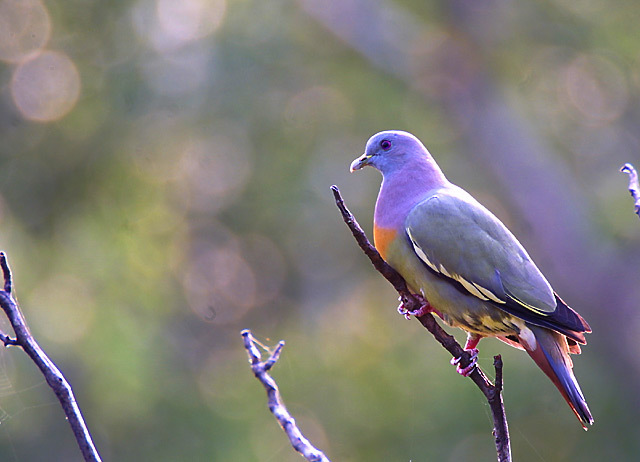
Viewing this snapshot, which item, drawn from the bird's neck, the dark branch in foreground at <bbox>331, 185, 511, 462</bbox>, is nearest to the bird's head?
the bird's neck

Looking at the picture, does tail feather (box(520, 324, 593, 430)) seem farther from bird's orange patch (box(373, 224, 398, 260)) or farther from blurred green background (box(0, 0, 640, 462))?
blurred green background (box(0, 0, 640, 462))

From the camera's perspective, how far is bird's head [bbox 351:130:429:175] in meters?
3.27

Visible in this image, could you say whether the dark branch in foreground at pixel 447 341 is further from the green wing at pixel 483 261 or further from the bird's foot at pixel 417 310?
the green wing at pixel 483 261

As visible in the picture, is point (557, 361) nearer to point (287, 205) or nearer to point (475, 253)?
point (475, 253)

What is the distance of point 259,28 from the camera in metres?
8.13

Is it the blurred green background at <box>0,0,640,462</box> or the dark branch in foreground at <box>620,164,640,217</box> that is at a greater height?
the blurred green background at <box>0,0,640,462</box>

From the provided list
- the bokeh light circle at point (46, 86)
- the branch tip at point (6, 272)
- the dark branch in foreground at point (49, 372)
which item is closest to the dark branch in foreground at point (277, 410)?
the dark branch in foreground at point (49, 372)

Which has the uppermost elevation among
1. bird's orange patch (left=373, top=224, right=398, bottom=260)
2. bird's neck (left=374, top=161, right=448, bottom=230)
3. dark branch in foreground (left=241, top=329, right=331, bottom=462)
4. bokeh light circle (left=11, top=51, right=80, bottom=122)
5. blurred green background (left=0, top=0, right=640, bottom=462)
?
bokeh light circle (left=11, top=51, right=80, bottom=122)

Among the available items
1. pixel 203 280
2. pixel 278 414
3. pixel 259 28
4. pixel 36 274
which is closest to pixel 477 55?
pixel 259 28

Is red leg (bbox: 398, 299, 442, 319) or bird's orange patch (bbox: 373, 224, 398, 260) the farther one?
bird's orange patch (bbox: 373, 224, 398, 260)

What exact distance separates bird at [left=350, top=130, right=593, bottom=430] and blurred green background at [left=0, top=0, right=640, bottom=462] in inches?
137

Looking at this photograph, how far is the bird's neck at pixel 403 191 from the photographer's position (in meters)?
2.95

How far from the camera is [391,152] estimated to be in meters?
3.32

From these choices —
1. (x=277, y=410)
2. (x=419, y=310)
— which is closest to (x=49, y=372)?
(x=277, y=410)
